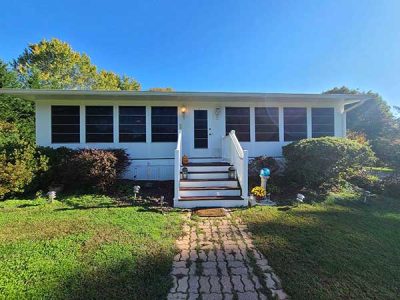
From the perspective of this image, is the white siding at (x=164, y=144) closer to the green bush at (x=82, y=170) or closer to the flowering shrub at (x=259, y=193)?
the green bush at (x=82, y=170)

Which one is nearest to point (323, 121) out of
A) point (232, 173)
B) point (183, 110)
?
point (232, 173)

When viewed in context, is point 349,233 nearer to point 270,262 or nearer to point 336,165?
point 270,262

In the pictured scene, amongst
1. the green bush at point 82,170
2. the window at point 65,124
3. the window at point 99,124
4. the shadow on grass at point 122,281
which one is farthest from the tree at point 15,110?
the shadow on grass at point 122,281

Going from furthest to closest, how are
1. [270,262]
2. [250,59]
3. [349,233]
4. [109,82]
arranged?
[109,82]
[250,59]
[349,233]
[270,262]

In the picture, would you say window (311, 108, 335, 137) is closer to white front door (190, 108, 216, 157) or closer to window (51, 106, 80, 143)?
white front door (190, 108, 216, 157)

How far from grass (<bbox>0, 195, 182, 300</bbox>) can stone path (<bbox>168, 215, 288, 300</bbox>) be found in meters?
0.21

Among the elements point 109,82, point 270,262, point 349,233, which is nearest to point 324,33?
point 349,233

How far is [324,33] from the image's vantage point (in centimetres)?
1137

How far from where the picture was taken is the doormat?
573 cm

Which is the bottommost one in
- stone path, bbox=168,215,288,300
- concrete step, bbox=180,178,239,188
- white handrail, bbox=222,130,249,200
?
stone path, bbox=168,215,288,300

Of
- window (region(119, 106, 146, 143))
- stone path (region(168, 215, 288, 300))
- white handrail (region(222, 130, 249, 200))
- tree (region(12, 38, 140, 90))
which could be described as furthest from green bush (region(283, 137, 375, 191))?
tree (region(12, 38, 140, 90))

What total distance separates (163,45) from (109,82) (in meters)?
12.3

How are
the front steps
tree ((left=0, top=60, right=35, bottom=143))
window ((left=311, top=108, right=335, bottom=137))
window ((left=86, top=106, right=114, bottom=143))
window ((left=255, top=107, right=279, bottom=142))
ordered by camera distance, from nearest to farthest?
1. the front steps
2. window ((left=86, top=106, right=114, bottom=143))
3. window ((left=255, top=107, right=279, bottom=142))
4. window ((left=311, top=108, right=335, bottom=137))
5. tree ((left=0, top=60, right=35, bottom=143))

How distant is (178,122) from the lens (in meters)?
9.51
